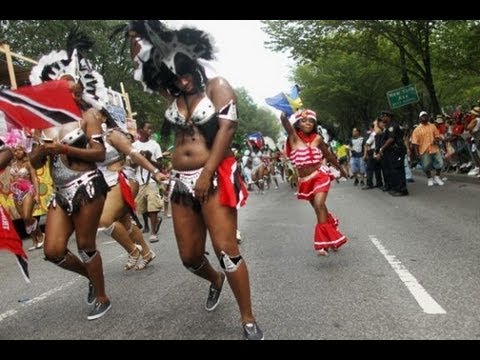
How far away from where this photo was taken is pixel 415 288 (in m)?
4.54

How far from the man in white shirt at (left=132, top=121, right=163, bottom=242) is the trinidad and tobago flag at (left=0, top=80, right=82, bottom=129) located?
12.9ft

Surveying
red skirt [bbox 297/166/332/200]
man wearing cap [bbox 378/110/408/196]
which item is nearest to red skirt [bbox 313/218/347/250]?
red skirt [bbox 297/166/332/200]

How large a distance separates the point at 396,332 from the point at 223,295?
1722mm

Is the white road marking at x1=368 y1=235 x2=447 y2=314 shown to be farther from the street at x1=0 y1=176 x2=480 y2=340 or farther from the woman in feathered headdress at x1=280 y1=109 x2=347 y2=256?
the woman in feathered headdress at x1=280 y1=109 x2=347 y2=256

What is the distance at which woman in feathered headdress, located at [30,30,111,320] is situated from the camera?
13.9 ft

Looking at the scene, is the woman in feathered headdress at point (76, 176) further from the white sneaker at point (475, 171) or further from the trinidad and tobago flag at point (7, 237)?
the white sneaker at point (475, 171)

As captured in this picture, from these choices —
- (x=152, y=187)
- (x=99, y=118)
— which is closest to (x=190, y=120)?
(x=99, y=118)

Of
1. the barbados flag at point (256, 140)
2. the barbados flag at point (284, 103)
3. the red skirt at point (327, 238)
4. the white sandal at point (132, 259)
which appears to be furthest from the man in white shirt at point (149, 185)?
the barbados flag at point (256, 140)

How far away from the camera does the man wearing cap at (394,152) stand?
43.4 feet

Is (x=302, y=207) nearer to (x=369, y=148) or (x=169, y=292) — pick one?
(x=369, y=148)

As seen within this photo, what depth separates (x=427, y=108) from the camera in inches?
1618

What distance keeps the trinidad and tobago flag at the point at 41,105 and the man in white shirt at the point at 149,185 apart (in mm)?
3934

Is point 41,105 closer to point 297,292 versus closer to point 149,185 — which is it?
point 297,292

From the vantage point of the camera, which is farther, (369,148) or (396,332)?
(369,148)
